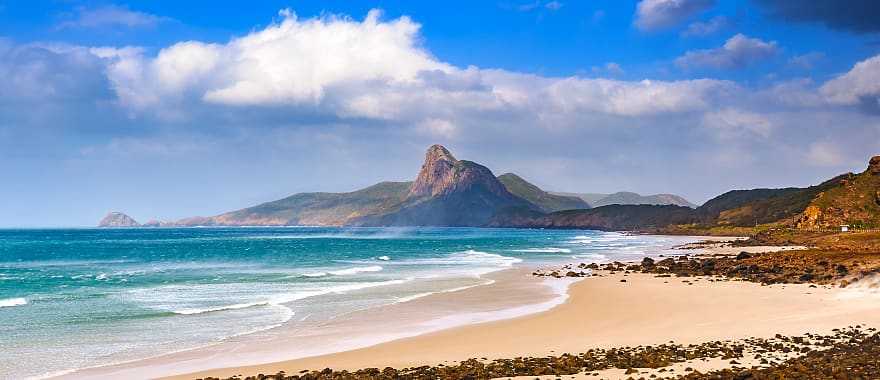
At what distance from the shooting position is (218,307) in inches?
1243

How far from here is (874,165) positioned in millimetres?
114875

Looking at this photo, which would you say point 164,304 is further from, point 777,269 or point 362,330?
point 777,269

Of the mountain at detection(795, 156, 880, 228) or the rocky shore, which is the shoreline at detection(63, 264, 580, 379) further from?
the mountain at detection(795, 156, 880, 228)

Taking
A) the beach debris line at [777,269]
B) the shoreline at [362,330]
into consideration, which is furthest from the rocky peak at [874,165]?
the shoreline at [362,330]

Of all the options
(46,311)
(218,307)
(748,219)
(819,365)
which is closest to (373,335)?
(218,307)

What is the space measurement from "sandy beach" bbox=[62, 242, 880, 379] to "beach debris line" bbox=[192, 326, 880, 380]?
98 cm

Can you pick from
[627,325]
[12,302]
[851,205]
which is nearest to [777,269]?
[627,325]

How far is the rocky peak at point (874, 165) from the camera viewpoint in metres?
113

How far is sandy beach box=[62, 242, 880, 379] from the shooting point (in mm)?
19234

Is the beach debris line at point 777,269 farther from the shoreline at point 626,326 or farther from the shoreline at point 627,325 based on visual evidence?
the shoreline at point 626,326

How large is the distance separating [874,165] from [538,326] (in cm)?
11394

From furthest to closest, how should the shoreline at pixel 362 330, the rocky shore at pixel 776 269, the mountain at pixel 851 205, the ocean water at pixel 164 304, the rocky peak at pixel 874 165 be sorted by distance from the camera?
the rocky peak at pixel 874 165
the mountain at pixel 851 205
the rocky shore at pixel 776 269
the ocean water at pixel 164 304
the shoreline at pixel 362 330

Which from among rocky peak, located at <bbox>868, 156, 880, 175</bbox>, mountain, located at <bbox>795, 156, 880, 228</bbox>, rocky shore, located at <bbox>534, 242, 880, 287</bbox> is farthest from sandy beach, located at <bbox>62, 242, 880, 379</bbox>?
rocky peak, located at <bbox>868, 156, 880, 175</bbox>

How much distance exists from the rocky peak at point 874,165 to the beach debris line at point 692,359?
111 m
